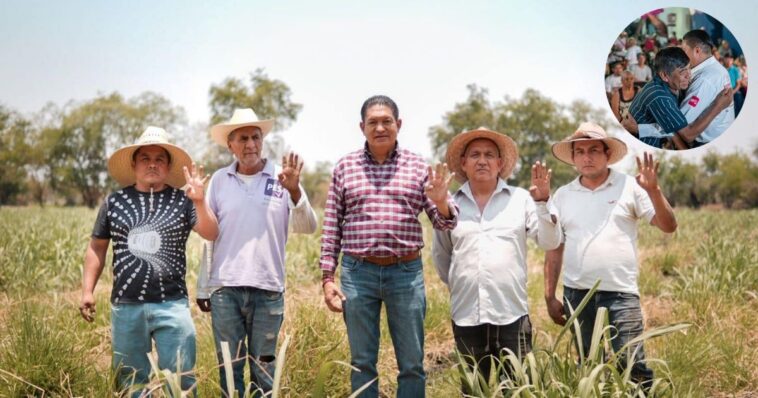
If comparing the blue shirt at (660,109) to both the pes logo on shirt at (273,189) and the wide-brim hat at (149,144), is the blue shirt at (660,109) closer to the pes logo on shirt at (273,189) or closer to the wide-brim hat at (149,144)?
the pes logo on shirt at (273,189)

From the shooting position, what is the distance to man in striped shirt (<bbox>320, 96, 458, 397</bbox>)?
3.02 meters

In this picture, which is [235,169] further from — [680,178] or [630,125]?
[680,178]

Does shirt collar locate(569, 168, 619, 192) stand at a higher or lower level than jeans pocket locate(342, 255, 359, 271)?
higher

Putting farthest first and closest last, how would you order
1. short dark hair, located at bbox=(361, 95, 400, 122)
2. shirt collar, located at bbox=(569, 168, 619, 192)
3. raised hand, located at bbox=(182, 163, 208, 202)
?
1. shirt collar, located at bbox=(569, 168, 619, 192)
2. short dark hair, located at bbox=(361, 95, 400, 122)
3. raised hand, located at bbox=(182, 163, 208, 202)

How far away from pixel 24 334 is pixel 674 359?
4.21 m

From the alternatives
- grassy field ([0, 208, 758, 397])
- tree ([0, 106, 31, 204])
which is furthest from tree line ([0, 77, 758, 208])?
grassy field ([0, 208, 758, 397])

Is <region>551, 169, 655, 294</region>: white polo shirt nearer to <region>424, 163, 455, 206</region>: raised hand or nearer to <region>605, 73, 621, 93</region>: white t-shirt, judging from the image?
<region>424, 163, 455, 206</region>: raised hand

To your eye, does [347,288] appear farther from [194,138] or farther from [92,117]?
[92,117]

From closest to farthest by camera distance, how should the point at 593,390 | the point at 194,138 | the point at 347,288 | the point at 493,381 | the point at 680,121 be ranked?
the point at 593,390 < the point at 493,381 < the point at 347,288 < the point at 680,121 < the point at 194,138

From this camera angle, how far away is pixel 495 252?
9.95 feet

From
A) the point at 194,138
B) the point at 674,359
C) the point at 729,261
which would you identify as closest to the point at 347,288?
the point at 674,359

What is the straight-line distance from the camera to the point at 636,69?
417 centimetres

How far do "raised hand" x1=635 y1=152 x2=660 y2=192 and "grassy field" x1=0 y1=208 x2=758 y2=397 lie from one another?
0.91 m

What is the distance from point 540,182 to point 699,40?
2160mm
